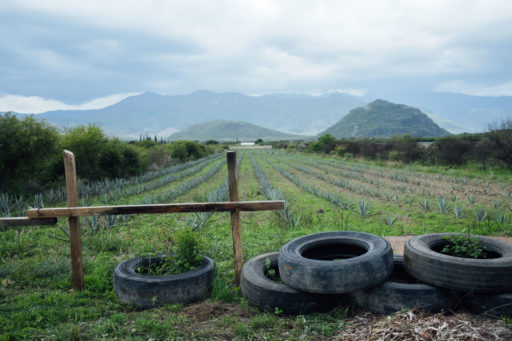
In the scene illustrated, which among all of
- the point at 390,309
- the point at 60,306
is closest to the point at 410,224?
the point at 390,309

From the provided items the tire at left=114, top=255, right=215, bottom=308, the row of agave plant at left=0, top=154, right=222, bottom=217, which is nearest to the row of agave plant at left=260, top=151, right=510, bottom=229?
the tire at left=114, top=255, right=215, bottom=308

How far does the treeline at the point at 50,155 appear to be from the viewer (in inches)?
455

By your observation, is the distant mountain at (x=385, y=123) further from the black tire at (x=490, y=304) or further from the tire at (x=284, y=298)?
the tire at (x=284, y=298)

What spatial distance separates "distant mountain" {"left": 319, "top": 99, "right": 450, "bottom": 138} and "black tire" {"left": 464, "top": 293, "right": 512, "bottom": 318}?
13577 centimetres

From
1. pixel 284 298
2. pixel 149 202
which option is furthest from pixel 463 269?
pixel 149 202

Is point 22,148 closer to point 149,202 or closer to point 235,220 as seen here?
point 149,202

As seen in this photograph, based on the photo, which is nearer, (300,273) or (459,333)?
(459,333)

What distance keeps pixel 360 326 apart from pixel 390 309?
0.47 m

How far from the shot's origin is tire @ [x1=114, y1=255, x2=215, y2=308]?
377 cm

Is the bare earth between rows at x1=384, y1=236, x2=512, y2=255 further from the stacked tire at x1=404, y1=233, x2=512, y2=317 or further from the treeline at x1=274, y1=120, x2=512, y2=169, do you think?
the treeline at x1=274, y1=120, x2=512, y2=169

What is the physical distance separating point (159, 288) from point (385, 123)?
15588cm

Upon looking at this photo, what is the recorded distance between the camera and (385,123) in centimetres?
14600

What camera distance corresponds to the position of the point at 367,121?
155 m

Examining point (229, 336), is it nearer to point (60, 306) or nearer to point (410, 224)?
point (60, 306)
